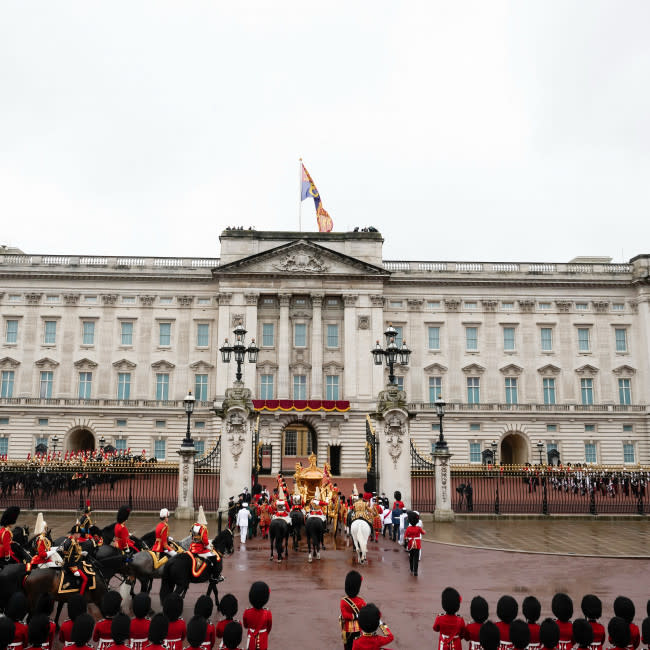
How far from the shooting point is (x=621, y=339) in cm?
5619

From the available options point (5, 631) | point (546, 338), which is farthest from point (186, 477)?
point (546, 338)

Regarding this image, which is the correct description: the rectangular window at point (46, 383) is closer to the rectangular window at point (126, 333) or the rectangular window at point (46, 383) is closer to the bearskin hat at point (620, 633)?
the rectangular window at point (126, 333)

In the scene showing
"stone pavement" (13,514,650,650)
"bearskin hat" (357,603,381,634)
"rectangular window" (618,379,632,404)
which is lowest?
"stone pavement" (13,514,650,650)

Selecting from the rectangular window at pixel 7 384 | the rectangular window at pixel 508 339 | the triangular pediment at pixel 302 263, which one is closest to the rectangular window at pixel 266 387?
the triangular pediment at pixel 302 263

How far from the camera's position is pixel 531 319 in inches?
2211

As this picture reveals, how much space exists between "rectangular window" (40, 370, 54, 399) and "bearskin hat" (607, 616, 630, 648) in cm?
5363

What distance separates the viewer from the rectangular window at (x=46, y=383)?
177ft

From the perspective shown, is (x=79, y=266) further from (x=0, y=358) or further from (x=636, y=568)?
(x=636, y=568)

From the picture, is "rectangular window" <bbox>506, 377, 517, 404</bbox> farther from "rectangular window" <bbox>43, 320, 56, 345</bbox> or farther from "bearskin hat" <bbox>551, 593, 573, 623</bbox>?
"bearskin hat" <bbox>551, 593, 573, 623</bbox>

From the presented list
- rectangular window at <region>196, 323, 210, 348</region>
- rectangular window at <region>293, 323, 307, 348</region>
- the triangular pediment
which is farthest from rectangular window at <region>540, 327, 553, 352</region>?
rectangular window at <region>196, 323, 210, 348</region>

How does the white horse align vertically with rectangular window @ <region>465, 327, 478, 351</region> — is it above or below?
below

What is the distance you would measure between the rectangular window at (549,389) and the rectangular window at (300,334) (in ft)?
71.1

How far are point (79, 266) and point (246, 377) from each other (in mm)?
18336

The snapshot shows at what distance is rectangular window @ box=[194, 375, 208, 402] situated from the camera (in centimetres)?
5397
